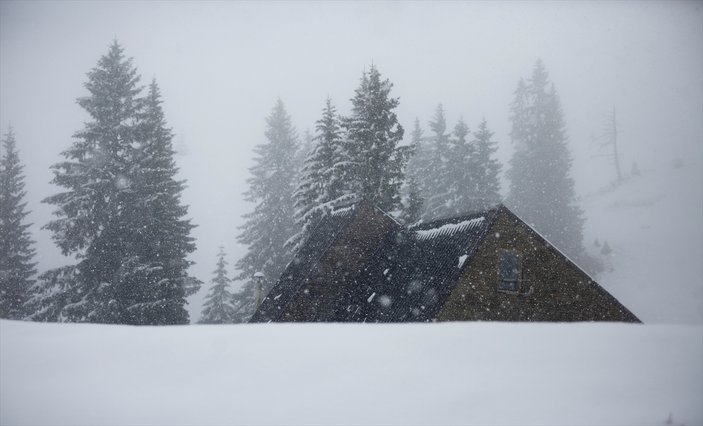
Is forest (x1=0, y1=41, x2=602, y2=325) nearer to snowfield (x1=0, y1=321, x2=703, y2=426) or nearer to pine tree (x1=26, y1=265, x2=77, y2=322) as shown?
pine tree (x1=26, y1=265, x2=77, y2=322)

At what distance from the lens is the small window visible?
51.1ft

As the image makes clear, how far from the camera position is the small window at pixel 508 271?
15.6 meters

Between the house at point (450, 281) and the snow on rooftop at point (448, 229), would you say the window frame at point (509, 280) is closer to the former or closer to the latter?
the house at point (450, 281)

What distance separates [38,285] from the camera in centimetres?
2164

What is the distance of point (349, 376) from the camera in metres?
1.47

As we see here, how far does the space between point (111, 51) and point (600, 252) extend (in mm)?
43997

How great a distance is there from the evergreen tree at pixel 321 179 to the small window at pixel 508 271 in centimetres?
1274

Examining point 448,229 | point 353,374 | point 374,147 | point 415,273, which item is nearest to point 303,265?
point 415,273

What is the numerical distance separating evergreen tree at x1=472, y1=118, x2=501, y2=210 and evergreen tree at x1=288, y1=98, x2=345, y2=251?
15.3 m

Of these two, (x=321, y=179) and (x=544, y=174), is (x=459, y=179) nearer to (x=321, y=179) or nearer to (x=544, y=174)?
(x=544, y=174)

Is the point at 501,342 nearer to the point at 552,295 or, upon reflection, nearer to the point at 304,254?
the point at 552,295

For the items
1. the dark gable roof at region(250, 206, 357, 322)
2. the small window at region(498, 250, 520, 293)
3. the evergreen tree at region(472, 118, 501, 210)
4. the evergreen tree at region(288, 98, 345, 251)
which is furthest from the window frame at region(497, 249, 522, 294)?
the evergreen tree at region(472, 118, 501, 210)

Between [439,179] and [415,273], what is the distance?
74.4 ft

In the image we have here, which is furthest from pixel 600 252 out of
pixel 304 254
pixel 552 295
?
pixel 304 254
